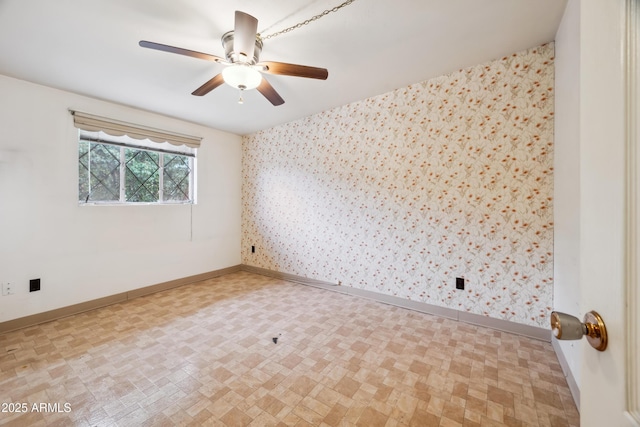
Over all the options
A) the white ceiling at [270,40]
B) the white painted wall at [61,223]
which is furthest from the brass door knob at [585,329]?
the white painted wall at [61,223]

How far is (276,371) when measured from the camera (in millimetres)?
1735

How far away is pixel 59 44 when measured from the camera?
1867 millimetres

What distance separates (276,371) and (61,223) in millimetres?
2684

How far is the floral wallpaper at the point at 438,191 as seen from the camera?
209cm

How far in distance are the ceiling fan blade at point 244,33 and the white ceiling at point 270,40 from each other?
10.4 inches

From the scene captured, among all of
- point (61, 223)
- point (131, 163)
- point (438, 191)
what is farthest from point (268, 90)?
point (61, 223)

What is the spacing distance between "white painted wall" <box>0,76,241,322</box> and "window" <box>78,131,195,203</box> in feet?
0.42

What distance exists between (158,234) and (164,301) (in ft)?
2.91

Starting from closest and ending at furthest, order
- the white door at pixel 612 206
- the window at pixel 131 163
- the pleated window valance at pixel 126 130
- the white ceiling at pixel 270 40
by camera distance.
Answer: the white door at pixel 612 206
the white ceiling at pixel 270 40
the pleated window valance at pixel 126 130
the window at pixel 131 163

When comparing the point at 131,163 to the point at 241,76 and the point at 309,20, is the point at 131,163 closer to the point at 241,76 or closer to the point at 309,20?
the point at 241,76

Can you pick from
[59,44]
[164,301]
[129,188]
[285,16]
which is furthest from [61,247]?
[285,16]

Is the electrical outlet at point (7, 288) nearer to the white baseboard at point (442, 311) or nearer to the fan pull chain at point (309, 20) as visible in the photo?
the white baseboard at point (442, 311)

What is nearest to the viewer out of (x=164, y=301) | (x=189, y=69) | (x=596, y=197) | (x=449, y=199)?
(x=596, y=197)

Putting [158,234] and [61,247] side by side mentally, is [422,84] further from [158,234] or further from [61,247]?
[61,247]
